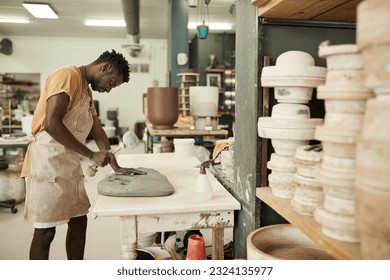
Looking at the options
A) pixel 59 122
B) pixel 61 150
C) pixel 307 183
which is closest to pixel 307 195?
pixel 307 183

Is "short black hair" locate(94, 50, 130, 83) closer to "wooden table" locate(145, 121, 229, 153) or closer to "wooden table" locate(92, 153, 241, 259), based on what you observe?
"wooden table" locate(92, 153, 241, 259)

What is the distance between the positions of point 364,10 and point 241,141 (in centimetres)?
105

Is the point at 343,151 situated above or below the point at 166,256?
above

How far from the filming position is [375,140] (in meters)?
Result: 0.75

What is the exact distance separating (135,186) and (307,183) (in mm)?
904

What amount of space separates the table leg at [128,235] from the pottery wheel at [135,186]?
162mm

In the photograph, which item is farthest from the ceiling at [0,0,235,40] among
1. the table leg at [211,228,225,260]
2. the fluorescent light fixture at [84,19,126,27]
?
the table leg at [211,228,225,260]

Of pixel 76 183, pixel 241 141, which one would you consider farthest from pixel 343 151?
pixel 76 183

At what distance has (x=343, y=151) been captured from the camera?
94 cm

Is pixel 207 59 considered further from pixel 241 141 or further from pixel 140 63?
pixel 241 141

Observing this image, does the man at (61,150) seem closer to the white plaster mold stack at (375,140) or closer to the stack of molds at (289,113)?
the stack of molds at (289,113)

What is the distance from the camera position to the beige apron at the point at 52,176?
2.13 meters

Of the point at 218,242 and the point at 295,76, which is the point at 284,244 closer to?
the point at 218,242

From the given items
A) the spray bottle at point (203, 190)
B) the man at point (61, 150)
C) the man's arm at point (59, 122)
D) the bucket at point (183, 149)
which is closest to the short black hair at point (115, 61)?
the man at point (61, 150)
